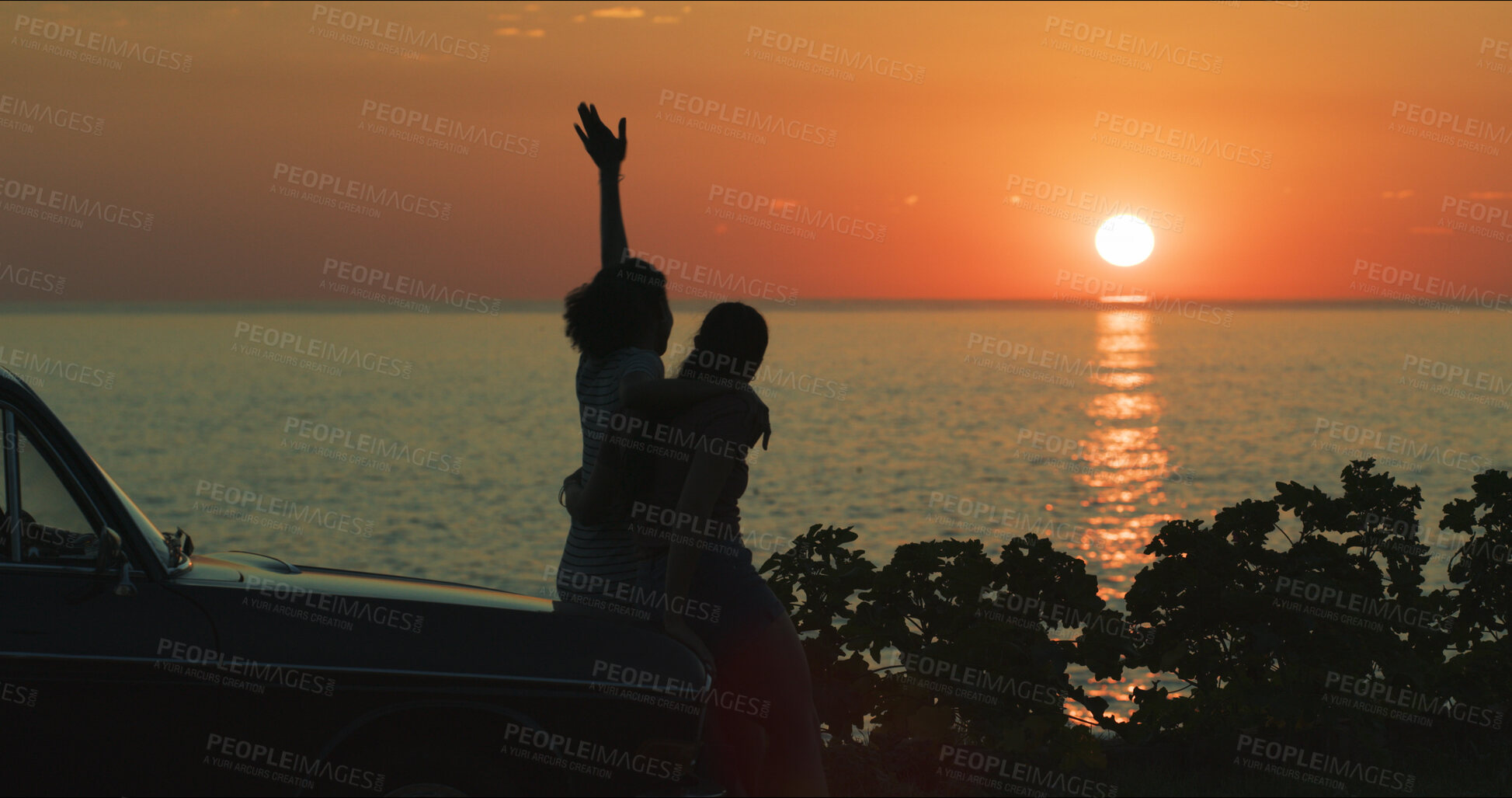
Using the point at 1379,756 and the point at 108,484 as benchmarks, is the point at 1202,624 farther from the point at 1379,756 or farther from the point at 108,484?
the point at 108,484

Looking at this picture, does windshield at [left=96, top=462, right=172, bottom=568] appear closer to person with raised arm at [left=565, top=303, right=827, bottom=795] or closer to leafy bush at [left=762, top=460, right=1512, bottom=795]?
person with raised arm at [left=565, top=303, right=827, bottom=795]

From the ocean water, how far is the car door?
214 centimetres

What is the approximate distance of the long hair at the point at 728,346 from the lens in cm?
403

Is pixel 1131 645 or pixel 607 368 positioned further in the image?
pixel 1131 645

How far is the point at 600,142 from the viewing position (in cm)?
549

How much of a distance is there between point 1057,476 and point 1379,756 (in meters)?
25.9

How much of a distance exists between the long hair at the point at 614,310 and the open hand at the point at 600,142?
131 centimetres

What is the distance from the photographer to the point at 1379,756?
5621mm

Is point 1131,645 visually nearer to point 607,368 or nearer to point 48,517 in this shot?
point 607,368

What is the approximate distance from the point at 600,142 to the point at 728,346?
1.90 m

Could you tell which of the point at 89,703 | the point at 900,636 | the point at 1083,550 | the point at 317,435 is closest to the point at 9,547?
the point at 89,703

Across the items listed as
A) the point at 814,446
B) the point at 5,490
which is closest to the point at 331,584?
the point at 5,490

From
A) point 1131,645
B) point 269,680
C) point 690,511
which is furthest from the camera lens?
point 1131,645

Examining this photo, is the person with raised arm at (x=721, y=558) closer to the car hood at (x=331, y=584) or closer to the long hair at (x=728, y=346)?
the long hair at (x=728, y=346)
